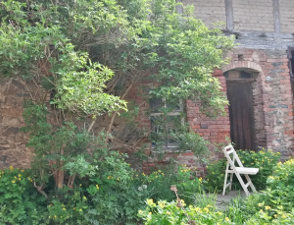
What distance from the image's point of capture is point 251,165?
623 centimetres

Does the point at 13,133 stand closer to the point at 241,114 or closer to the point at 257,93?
the point at 241,114

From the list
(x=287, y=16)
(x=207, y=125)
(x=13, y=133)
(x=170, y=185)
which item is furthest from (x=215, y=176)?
(x=287, y=16)

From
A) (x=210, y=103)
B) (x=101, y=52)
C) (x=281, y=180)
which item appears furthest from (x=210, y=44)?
(x=281, y=180)

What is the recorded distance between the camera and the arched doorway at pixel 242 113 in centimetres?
768

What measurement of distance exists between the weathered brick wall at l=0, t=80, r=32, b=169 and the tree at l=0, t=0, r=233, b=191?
1.53m

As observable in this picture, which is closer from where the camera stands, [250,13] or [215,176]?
[215,176]

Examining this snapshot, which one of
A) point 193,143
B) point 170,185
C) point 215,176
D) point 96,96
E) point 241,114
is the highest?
point 96,96

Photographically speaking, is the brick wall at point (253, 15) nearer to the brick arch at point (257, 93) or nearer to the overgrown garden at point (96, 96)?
the brick arch at point (257, 93)

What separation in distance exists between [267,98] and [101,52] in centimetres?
470

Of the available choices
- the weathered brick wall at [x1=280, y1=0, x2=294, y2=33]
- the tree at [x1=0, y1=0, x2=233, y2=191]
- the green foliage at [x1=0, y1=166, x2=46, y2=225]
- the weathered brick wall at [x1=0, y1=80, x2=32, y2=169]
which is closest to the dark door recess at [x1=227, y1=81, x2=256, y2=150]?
the weathered brick wall at [x1=280, y1=0, x2=294, y2=33]

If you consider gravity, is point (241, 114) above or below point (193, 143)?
above

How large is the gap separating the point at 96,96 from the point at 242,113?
17.8ft

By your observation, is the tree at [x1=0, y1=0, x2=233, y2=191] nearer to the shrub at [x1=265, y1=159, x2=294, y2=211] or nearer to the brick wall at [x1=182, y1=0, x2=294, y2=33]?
the shrub at [x1=265, y1=159, x2=294, y2=211]

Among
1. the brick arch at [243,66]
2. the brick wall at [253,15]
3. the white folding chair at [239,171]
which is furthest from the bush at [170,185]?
the brick wall at [253,15]
